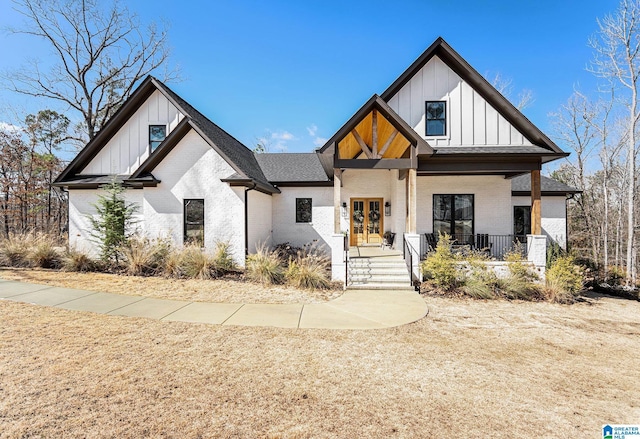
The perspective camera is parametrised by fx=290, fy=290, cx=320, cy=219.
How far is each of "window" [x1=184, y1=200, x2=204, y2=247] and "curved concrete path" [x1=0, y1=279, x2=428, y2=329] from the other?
4266mm

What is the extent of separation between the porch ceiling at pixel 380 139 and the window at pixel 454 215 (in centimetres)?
304

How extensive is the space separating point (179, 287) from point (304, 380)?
639 cm

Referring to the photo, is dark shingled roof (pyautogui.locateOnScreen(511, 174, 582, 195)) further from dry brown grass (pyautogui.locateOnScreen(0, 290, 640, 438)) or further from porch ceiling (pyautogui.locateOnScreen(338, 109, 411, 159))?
dry brown grass (pyautogui.locateOnScreen(0, 290, 640, 438))

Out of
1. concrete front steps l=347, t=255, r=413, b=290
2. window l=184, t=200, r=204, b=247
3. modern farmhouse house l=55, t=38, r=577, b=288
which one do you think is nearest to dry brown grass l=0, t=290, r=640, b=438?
concrete front steps l=347, t=255, r=413, b=290

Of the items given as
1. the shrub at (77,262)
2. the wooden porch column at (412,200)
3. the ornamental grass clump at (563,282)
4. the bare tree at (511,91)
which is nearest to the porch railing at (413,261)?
the wooden porch column at (412,200)

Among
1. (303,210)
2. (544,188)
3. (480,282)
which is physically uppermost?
(544,188)

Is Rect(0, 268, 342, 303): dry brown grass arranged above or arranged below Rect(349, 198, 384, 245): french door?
below

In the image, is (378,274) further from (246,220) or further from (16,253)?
(16,253)

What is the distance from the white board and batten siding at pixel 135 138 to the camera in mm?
13555

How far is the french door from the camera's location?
1496cm

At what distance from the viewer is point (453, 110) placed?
11.6 meters

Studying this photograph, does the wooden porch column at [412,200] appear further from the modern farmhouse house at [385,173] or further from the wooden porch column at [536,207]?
the wooden porch column at [536,207]

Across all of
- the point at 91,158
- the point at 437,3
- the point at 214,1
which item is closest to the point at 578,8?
the point at 437,3

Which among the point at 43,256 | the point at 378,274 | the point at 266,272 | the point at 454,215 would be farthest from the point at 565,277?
the point at 43,256
